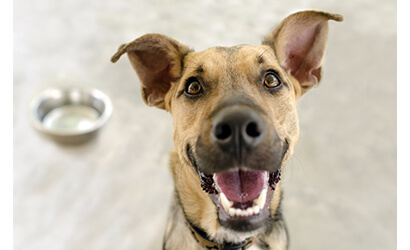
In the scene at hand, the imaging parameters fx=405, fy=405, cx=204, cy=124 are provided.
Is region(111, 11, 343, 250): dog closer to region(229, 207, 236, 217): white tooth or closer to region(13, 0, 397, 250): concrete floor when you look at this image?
region(229, 207, 236, 217): white tooth

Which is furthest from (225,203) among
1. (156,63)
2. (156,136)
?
(156,136)

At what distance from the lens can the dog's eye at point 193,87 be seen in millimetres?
2799

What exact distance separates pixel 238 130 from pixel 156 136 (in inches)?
116

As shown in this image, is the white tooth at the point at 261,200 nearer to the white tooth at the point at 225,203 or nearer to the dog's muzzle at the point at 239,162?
the dog's muzzle at the point at 239,162

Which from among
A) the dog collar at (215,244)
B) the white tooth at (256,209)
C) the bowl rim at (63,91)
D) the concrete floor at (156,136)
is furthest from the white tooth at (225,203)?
the bowl rim at (63,91)

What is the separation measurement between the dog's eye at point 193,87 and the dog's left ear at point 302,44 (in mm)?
660

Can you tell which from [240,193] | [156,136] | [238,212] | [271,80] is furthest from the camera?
[156,136]

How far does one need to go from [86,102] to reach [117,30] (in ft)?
4.51

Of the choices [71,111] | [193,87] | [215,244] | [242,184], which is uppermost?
[193,87]

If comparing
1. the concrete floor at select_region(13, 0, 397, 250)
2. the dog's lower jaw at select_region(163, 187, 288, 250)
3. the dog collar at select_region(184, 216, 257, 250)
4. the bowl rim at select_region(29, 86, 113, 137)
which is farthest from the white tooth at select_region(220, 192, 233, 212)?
the bowl rim at select_region(29, 86, 113, 137)

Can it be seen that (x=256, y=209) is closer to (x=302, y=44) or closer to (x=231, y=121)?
(x=231, y=121)

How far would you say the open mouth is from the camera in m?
2.53

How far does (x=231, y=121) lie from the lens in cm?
223

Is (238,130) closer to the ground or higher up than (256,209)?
higher up
